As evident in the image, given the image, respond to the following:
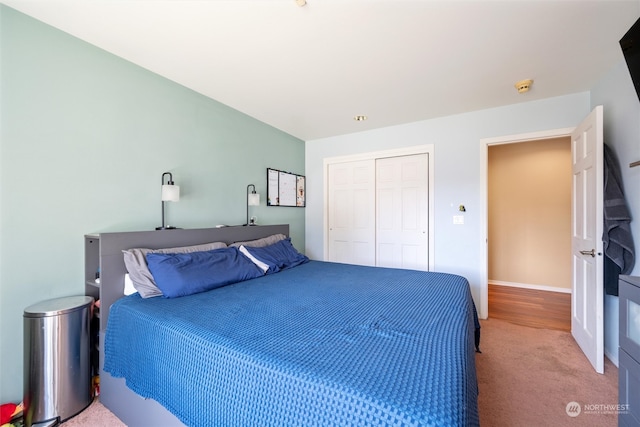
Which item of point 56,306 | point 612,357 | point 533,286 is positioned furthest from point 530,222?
point 56,306

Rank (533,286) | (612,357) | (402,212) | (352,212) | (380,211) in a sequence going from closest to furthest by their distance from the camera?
(612,357), (402,212), (380,211), (352,212), (533,286)

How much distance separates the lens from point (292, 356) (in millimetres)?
996

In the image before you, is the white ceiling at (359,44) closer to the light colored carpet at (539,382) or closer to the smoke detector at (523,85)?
the smoke detector at (523,85)

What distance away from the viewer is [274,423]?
34.8 inches

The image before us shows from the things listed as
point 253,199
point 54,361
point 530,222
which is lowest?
point 54,361

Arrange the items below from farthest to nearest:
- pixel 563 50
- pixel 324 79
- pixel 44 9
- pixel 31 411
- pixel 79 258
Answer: pixel 324 79, pixel 563 50, pixel 79 258, pixel 44 9, pixel 31 411

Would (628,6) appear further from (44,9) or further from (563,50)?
(44,9)

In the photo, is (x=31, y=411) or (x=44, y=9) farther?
(x=44, y=9)

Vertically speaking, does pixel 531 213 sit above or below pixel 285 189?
below

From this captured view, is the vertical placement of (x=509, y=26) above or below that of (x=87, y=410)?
above

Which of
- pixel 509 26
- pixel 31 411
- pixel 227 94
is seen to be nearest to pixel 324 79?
pixel 227 94

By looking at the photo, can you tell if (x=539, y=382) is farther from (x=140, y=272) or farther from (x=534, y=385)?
(x=140, y=272)

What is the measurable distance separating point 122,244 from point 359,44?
228 centimetres

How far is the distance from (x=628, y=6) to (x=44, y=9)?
356 centimetres
